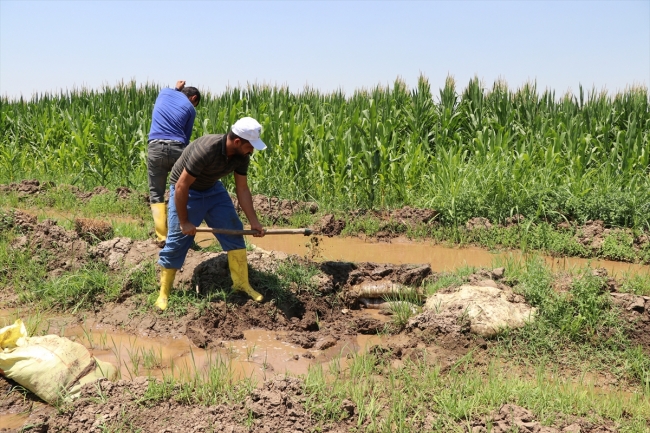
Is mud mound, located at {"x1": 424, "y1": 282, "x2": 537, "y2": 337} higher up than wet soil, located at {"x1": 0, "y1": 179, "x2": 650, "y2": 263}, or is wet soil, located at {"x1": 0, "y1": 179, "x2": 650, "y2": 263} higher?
wet soil, located at {"x1": 0, "y1": 179, "x2": 650, "y2": 263}

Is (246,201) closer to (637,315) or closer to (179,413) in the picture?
(179,413)

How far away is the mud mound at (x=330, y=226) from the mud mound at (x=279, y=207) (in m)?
0.63

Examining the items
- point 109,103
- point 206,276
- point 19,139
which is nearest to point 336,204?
point 206,276

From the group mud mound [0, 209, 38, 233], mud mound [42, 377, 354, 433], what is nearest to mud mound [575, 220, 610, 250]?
mud mound [42, 377, 354, 433]

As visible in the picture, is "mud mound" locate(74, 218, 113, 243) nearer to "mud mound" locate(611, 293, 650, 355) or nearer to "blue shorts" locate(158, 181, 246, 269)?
"blue shorts" locate(158, 181, 246, 269)

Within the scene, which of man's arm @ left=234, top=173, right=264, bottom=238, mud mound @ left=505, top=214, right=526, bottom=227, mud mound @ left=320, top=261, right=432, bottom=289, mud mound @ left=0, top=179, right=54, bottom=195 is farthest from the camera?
mud mound @ left=0, top=179, right=54, bottom=195

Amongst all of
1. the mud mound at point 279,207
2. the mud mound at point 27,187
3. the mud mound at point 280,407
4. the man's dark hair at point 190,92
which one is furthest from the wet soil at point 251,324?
the mud mound at point 27,187

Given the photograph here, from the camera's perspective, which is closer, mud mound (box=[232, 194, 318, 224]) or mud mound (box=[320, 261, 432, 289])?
mud mound (box=[320, 261, 432, 289])

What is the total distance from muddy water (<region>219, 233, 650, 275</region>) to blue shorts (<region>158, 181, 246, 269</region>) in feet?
4.41

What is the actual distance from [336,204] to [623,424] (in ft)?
20.1

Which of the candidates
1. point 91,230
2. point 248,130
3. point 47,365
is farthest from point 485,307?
point 91,230

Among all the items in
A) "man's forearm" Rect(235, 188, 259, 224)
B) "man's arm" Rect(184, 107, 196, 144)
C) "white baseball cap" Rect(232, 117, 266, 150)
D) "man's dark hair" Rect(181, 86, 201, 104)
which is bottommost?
"man's forearm" Rect(235, 188, 259, 224)

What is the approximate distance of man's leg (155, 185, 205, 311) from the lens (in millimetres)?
5801

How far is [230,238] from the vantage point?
234 inches
